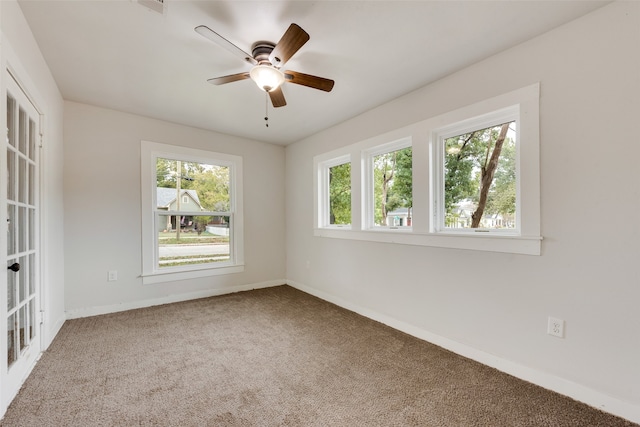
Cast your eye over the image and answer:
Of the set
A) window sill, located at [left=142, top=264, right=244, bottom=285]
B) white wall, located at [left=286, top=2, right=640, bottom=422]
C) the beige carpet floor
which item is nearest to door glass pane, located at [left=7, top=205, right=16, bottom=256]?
the beige carpet floor

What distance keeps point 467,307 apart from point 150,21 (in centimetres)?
316

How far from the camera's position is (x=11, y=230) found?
1.85 meters

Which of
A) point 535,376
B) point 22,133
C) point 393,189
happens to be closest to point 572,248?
point 535,376

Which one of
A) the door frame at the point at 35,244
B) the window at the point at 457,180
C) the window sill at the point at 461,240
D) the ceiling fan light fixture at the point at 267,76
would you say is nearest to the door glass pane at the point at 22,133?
the door frame at the point at 35,244

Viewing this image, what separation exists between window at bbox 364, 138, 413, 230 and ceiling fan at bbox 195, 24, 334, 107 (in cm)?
124

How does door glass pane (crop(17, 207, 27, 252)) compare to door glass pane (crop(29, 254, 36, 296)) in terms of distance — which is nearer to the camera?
door glass pane (crop(17, 207, 27, 252))

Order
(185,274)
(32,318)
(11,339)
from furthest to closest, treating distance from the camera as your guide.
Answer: (185,274), (32,318), (11,339)

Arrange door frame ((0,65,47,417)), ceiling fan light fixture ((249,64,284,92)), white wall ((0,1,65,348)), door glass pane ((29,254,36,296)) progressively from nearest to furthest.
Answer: door frame ((0,65,47,417)), white wall ((0,1,65,348)), ceiling fan light fixture ((249,64,284,92)), door glass pane ((29,254,36,296))

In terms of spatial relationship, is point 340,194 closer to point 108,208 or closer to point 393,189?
point 393,189

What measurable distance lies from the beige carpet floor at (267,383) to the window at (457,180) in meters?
0.98

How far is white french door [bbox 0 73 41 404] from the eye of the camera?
5.77 ft

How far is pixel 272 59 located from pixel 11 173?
6.26 ft

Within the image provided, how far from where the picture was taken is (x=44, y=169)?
243 centimetres

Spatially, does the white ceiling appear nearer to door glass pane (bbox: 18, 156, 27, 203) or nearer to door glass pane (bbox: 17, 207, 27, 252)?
door glass pane (bbox: 18, 156, 27, 203)
